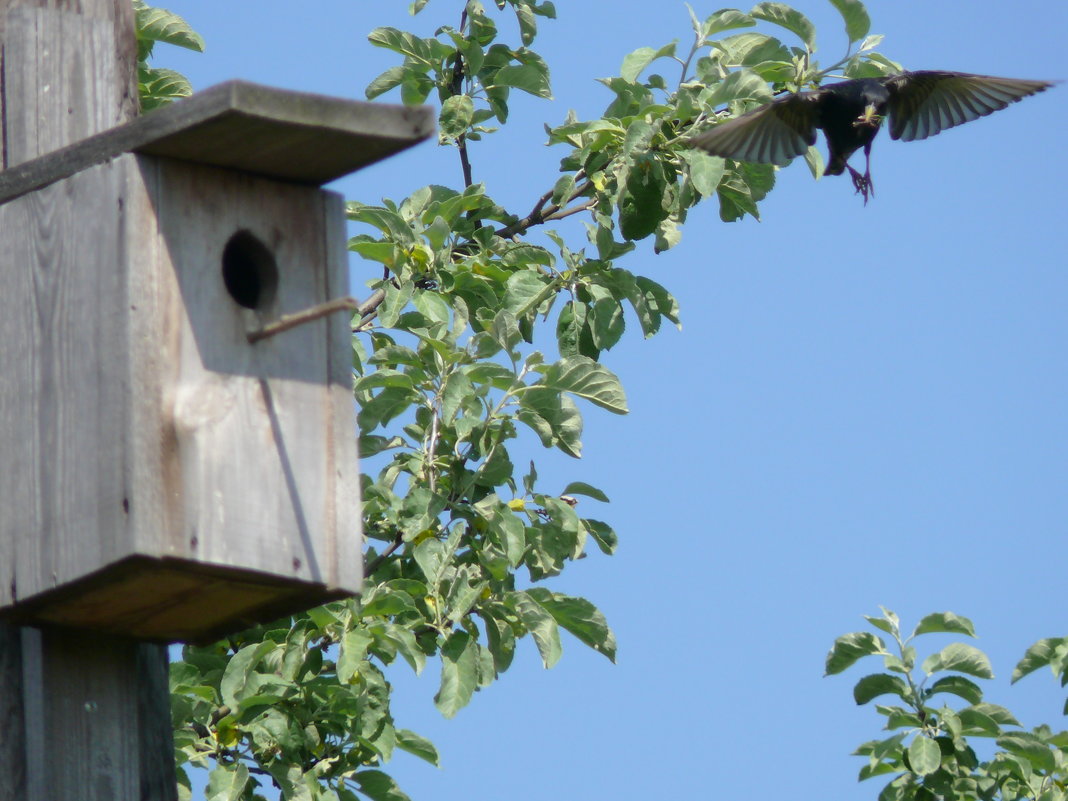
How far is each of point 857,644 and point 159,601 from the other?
2.58 m

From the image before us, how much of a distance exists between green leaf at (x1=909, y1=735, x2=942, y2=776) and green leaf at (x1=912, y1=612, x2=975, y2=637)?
11.5 inches

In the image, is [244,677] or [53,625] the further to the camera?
[244,677]

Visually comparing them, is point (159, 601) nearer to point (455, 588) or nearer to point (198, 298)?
point (198, 298)

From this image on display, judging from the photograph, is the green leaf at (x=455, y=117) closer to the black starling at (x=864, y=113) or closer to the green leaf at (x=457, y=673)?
the black starling at (x=864, y=113)

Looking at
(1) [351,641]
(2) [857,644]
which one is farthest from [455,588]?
(2) [857,644]

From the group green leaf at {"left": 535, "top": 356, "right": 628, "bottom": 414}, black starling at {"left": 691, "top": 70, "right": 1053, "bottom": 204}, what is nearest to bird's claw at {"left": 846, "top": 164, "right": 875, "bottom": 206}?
black starling at {"left": 691, "top": 70, "right": 1053, "bottom": 204}

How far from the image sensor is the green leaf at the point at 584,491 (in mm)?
4926

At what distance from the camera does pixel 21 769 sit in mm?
2822

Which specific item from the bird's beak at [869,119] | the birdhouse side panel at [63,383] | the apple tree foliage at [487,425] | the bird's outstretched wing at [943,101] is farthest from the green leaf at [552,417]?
the bird's outstretched wing at [943,101]

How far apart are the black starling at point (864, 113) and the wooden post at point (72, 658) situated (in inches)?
103

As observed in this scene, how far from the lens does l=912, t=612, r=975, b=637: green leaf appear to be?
484cm

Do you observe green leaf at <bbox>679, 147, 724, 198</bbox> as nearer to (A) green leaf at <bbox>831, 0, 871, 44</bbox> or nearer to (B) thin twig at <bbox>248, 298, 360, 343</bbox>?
(A) green leaf at <bbox>831, 0, 871, 44</bbox>

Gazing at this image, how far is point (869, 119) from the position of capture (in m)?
6.70

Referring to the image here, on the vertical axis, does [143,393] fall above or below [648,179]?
below
